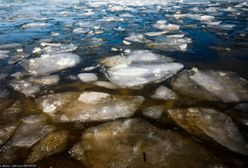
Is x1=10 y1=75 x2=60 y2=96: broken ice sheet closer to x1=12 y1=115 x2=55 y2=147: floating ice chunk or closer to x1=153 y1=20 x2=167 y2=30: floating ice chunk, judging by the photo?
x1=12 y1=115 x2=55 y2=147: floating ice chunk

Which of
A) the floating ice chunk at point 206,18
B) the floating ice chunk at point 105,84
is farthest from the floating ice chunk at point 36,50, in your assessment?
the floating ice chunk at point 206,18

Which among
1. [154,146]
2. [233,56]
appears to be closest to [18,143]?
[154,146]

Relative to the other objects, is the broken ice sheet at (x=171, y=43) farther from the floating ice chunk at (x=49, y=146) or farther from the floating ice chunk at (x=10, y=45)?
the floating ice chunk at (x=49, y=146)

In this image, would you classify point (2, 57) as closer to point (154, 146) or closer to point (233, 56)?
point (154, 146)

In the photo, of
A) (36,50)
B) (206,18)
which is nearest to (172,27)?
(206,18)

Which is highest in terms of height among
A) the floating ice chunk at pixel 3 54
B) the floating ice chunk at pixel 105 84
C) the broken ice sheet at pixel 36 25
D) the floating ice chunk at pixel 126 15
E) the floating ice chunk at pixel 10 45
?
the floating ice chunk at pixel 105 84

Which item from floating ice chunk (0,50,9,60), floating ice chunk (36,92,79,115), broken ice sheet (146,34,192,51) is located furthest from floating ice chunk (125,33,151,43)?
floating ice chunk (36,92,79,115)
